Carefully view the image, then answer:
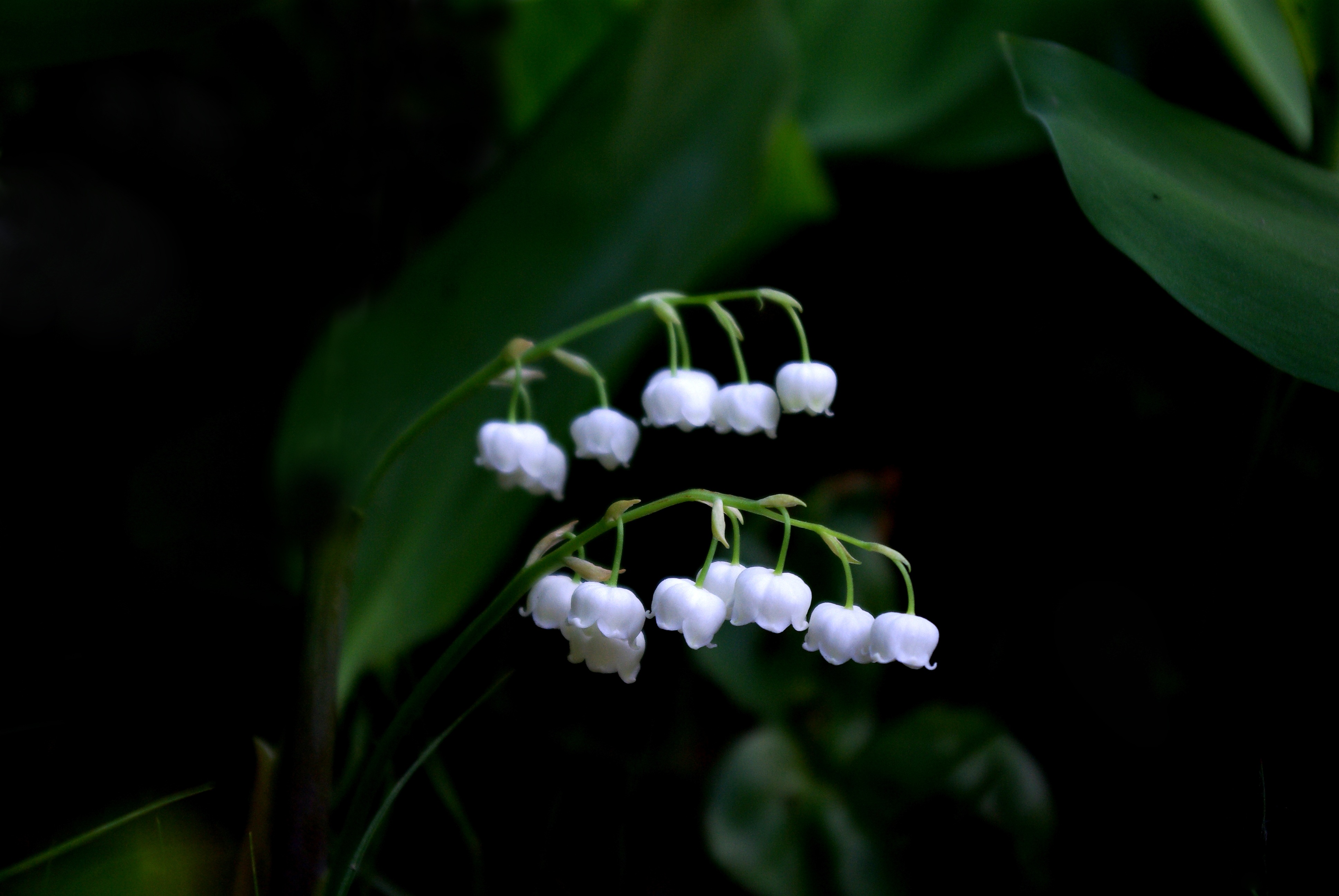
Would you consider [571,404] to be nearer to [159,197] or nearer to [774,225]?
[774,225]

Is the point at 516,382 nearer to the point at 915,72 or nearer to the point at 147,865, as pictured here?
the point at 147,865

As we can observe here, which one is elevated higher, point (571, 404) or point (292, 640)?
point (571, 404)

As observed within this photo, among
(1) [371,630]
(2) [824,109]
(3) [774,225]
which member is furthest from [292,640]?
(2) [824,109]

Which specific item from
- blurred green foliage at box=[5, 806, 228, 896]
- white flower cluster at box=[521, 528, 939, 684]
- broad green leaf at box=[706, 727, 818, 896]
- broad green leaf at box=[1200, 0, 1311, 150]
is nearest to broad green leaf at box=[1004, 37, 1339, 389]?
broad green leaf at box=[1200, 0, 1311, 150]

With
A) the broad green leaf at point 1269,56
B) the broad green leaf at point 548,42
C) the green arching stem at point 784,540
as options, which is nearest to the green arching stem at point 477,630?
the green arching stem at point 784,540

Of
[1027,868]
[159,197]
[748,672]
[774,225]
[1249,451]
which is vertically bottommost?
[1027,868]

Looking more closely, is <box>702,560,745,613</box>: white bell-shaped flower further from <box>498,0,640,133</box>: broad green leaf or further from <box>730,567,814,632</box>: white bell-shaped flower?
<box>498,0,640,133</box>: broad green leaf

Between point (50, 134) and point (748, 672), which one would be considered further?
point (50, 134)
